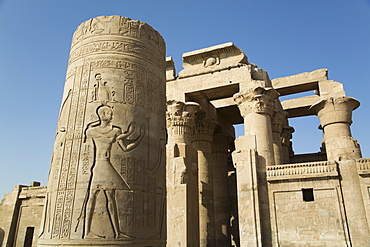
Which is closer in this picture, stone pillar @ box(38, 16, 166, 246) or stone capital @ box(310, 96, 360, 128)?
stone pillar @ box(38, 16, 166, 246)

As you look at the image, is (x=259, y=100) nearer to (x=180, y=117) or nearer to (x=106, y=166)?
(x=180, y=117)

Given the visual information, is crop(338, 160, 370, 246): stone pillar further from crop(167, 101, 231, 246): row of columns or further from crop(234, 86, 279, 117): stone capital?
crop(167, 101, 231, 246): row of columns

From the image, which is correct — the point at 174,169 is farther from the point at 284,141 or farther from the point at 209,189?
the point at 284,141

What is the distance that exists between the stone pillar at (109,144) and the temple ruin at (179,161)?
0.02 metres

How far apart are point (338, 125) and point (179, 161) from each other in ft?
23.7

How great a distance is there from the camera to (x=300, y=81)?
52.5 feet

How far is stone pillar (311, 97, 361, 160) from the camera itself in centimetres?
1379

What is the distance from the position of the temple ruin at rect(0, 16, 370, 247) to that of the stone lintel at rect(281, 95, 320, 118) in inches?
4.2

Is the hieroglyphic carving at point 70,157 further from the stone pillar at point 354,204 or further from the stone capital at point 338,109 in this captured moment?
the stone capital at point 338,109

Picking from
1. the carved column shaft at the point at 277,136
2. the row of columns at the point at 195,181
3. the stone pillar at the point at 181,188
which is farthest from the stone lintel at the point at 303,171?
the row of columns at the point at 195,181

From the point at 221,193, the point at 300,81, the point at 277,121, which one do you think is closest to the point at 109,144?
the point at 277,121

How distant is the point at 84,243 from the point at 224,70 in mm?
12822

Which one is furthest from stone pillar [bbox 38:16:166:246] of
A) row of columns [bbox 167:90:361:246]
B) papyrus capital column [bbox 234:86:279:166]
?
papyrus capital column [bbox 234:86:279:166]

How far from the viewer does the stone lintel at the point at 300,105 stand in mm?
18422
